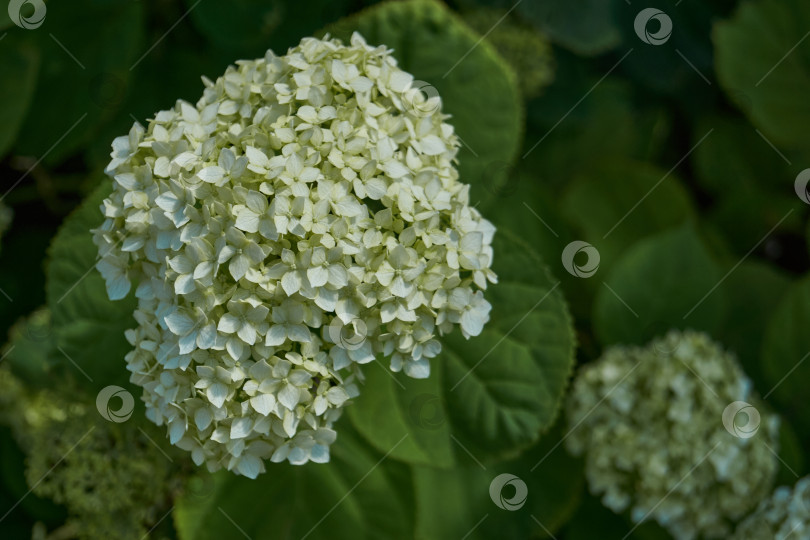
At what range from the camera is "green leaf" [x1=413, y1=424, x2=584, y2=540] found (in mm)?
2199

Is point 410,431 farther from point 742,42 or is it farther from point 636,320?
point 742,42

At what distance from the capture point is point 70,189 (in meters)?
2.65

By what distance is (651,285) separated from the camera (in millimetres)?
2512

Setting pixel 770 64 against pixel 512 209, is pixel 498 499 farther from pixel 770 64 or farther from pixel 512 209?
pixel 770 64

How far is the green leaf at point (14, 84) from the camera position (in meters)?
2.16

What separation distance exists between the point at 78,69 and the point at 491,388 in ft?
5.16

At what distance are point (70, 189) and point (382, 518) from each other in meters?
1.55

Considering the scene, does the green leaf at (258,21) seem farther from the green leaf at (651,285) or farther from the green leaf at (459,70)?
the green leaf at (651,285)

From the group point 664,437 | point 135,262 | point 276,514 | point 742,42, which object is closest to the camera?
point 135,262

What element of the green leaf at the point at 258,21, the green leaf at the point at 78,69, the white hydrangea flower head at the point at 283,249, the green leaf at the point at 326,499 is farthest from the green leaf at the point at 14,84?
the green leaf at the point at 326,499

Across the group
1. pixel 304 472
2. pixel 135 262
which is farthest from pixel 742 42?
pixel 135 262

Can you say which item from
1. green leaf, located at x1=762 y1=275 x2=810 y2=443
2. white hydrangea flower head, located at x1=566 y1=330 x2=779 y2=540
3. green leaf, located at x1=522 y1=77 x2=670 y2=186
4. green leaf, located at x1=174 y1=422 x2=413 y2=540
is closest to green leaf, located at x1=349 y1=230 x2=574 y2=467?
green leaf, located at x1=174 y1=422 x2=413 y2=540

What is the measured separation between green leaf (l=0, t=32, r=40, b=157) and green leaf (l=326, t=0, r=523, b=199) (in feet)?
2.96

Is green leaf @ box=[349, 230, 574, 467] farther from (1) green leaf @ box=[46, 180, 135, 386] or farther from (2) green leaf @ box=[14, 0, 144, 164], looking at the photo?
(2) green leaf @ box=[14, 0, 144, 164]
